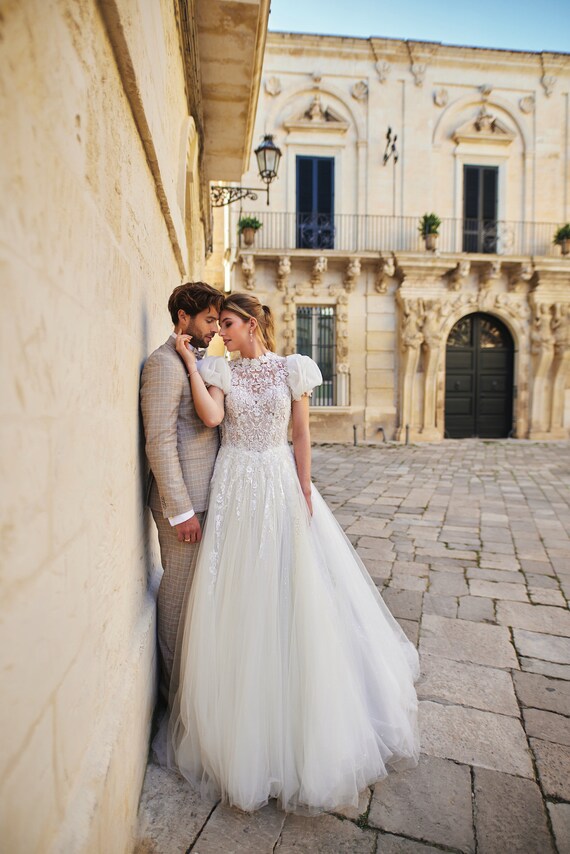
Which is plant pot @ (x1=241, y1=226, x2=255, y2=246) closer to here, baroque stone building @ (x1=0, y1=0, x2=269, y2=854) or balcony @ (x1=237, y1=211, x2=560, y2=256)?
balcony @ (x1=237, y1=211, x2=560, y2=256)

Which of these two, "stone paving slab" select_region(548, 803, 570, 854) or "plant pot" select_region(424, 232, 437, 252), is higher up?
"plant pot" select_region(424, 232, 437, 252)

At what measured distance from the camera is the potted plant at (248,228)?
1238 cm

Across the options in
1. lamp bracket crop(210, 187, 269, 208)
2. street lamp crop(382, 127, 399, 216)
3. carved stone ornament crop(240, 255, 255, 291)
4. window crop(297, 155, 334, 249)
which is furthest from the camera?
window crop(297, 155, 334, 249)

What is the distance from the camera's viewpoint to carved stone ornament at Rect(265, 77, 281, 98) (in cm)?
1293

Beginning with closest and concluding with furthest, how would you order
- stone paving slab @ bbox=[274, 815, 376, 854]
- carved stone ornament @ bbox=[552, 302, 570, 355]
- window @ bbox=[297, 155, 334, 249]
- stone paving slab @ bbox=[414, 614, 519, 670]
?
stone paving slab @ bbox=[274, 815, 376, 854], stone paving slab @ bbox=[414, 614, 519, 670], window @ bbox=[297, 155, 334, 249], carved stone ornament @ bbox=[552, 302, 570, 355]

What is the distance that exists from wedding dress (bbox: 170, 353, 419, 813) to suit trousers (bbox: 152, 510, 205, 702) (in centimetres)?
12

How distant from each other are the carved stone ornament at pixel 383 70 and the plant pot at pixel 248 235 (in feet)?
18.1

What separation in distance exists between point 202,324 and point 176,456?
646 mm

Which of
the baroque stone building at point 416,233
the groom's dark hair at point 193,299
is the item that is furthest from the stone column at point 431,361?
the groom's dark hair at point 193,299

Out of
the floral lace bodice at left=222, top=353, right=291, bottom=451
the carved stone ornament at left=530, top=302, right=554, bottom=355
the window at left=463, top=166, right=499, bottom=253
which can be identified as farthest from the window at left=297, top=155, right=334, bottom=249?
the floral lace bodice at left=222, top=353, right=291, bottom=451

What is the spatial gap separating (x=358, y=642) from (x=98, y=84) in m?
2.05

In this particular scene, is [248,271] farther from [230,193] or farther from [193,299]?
[193,299]

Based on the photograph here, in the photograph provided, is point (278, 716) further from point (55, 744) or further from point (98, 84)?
point (98, 84)

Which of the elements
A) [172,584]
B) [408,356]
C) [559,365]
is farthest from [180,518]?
[559,365]
